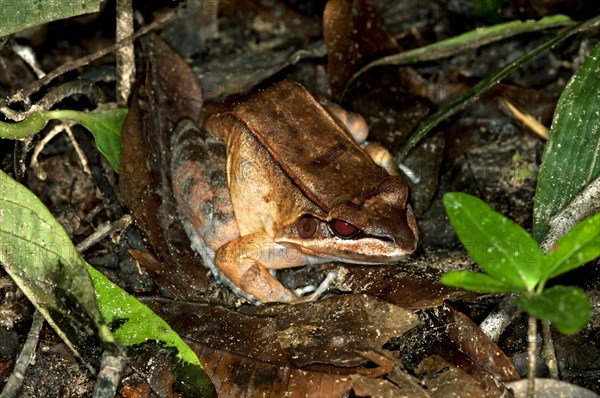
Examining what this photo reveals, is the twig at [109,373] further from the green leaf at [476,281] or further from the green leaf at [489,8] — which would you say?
the green leaf at [489,8]

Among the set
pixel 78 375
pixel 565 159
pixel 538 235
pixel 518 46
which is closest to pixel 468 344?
pixel 538 235

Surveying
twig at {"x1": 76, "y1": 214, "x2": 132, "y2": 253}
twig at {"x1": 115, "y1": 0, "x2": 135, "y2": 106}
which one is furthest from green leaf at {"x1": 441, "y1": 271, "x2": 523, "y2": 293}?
twig at {"x1": 115, "y1": 0, "x2": 135, "y2": 106}

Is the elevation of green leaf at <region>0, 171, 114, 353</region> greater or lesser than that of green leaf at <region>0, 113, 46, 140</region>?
lesser

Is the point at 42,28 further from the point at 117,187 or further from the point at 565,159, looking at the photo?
the point at 565,159

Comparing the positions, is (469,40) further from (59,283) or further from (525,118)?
(59,283)

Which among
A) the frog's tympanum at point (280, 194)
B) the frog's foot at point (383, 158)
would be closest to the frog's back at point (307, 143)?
the frog's tympanum at point (280, 194)

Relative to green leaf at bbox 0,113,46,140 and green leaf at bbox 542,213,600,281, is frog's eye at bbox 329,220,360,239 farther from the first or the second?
green leaf at bbox 0,113,46,140

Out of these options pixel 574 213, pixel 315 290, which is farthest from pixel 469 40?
pixel 315 290
